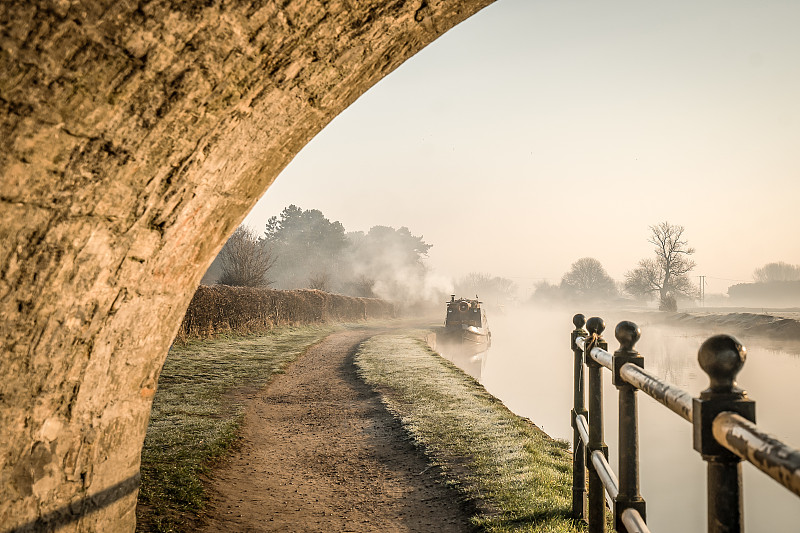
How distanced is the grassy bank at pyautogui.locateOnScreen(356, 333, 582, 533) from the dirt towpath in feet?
0.82

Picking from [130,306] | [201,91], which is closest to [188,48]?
[201,91]

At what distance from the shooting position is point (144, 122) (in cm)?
148

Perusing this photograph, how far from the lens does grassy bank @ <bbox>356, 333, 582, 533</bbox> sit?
4043 mm

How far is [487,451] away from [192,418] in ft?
13.5

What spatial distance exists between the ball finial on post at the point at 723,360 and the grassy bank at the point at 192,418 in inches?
153

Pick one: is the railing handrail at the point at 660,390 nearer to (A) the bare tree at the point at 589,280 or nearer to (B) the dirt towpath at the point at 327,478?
(B) the dirt towpath at the point at 327,478

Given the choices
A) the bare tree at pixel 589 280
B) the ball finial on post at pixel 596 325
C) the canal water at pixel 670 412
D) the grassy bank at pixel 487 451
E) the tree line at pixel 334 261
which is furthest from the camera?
the bare tree at pixel 589 280

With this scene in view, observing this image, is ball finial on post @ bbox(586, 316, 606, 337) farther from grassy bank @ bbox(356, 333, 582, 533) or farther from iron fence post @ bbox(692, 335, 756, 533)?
iron fence post @ bbox(692, 335, 756, 533)

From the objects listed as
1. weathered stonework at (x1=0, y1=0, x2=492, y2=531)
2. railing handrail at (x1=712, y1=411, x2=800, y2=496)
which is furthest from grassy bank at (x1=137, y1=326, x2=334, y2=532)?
railing handrail at (x1=712, y1=411, x2=800, y2=496)

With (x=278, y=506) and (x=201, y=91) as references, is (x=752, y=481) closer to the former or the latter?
(x=278, y=506)

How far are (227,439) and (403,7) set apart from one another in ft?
18.7

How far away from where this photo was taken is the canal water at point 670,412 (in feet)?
27.5

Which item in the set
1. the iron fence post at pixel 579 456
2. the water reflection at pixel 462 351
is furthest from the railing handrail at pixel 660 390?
the water reflection at pixel 462 351

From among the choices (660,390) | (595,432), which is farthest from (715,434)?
(595,432)
